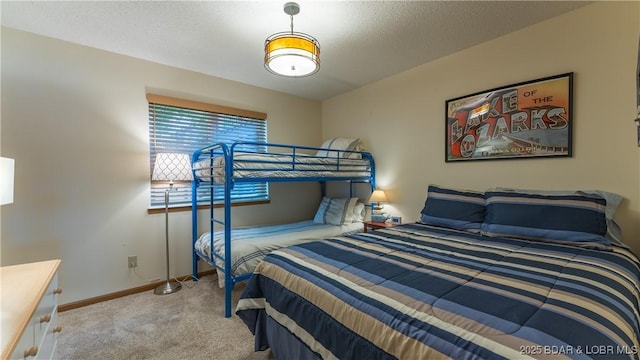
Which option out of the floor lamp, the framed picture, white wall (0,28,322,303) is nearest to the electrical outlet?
white wall (0,28,322,303)

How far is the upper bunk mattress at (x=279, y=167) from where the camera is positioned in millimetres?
2445

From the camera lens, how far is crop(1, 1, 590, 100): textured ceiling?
193 centimetres

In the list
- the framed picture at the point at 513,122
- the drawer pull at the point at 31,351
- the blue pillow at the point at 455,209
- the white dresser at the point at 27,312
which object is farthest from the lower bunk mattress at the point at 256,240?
the framed picture at the point at 513,122

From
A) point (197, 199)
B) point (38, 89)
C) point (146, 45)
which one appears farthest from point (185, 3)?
point (197, 199)

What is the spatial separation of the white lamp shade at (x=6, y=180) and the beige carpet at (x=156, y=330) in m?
1.10

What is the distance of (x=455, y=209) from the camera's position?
2.36m

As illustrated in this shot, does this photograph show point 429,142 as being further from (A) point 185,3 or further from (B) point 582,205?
(A) point 185,3

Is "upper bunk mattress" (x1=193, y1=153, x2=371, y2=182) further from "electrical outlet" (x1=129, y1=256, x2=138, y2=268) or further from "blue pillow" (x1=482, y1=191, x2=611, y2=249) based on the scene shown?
"blue pillow" (x1=482, y1=191, x2=611, y2=249)

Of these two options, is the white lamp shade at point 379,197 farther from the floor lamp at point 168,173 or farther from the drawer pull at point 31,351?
the drawer pull at point 31,351

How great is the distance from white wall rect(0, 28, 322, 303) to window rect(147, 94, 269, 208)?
0.10m

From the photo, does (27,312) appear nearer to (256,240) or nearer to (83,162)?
(256,240)

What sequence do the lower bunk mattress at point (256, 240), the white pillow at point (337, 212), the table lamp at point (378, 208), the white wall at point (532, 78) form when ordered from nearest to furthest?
1. the white wall at point (532, 78)
2. the lower bunk mattress at point (256, 240)
3. the table lamp at point (378, 208)
4. the white pillow at point (337, 212)

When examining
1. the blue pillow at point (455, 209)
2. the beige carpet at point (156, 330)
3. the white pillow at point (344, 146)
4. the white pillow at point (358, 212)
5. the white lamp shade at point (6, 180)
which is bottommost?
the beige carpet at point (156, 330)

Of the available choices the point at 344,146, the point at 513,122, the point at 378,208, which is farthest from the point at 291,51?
the point at 378,208
